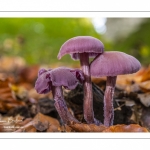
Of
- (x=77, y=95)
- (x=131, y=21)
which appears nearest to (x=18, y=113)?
(x=77, y=95)

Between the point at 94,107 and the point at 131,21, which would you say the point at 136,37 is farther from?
the point at 94,107

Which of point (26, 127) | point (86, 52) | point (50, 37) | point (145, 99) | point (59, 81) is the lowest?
point (26, 127)

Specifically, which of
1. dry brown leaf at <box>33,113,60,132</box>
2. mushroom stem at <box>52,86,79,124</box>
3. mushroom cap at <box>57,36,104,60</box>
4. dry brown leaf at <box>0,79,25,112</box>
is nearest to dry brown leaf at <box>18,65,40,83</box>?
dry brown leaf at <box>0,79,25,112</box>

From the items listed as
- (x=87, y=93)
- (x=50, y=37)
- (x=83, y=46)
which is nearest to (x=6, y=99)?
(x=87, y=93)

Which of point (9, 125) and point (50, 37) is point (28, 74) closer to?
point (50, 37)

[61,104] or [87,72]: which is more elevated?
[87,72]

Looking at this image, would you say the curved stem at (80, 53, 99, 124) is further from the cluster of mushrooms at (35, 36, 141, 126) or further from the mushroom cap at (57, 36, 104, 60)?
the mushroom cap at (57, 36, 104, 60)

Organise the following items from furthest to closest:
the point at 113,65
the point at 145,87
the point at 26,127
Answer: the point at 145,87, the point at 26,127, the point at 113,65
